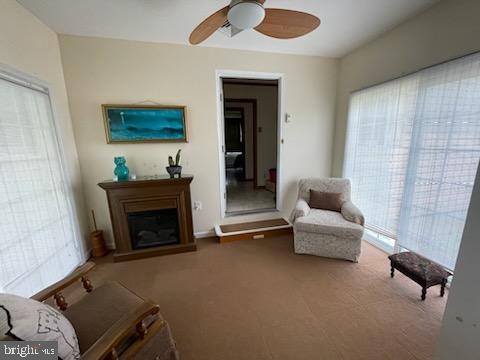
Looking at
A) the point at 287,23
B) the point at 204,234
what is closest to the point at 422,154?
the point at 287,23

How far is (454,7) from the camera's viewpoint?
1568mm

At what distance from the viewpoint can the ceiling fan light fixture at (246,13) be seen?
1.19 metres

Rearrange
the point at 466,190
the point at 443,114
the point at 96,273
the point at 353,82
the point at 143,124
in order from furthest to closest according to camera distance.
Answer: the point at 353,82
the point at 143,124
the point at 96,273
the point at 443,114
the point at 466,190

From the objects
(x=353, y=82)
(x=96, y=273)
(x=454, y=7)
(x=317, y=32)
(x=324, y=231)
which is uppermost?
(x=317, y=32)

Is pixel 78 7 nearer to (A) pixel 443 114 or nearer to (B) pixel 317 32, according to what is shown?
(B) pixel 317 32

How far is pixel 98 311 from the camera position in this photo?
3.54ft

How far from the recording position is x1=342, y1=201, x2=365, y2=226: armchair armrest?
2.14 metres

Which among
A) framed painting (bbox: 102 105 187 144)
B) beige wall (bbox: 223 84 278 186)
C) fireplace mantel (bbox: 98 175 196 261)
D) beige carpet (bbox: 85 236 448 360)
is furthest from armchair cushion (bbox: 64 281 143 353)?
beige wall (bbox: 223 84 278 186)

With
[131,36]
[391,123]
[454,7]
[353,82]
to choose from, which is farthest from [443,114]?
[131,36]

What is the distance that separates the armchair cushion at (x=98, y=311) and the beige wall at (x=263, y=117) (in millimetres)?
3932

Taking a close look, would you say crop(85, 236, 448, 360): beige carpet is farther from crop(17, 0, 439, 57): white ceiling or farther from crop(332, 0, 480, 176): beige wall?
crop(17, 0, 439, 57): white ceiling

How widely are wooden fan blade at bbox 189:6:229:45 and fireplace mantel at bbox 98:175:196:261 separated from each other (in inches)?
54.0

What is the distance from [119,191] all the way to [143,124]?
33.0 inches

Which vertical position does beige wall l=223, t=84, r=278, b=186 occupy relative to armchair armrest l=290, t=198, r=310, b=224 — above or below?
above
